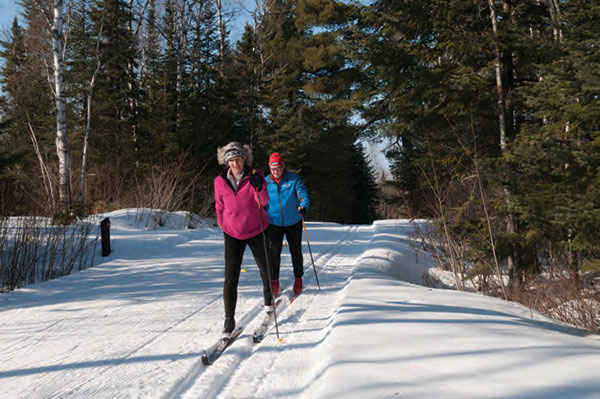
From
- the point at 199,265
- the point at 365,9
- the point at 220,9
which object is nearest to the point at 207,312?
the point at 199,265

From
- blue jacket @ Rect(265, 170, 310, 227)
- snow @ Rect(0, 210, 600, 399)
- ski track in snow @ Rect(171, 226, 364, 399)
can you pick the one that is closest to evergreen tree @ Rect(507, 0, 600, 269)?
snow @ Rect(0, 210, 600, 399)

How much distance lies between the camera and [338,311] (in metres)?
4.69

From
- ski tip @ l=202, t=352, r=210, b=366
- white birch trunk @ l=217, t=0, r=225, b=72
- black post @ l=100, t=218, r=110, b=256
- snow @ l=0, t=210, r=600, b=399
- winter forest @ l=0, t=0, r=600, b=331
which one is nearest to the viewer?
snow @ l=0, t=210, r=600, b=399

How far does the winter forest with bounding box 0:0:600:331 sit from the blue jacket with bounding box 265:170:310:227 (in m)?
1.97

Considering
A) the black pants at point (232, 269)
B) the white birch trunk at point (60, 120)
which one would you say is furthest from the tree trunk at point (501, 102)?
the white birch trunk at point (60, 120)

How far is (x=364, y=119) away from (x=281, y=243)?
2270cm

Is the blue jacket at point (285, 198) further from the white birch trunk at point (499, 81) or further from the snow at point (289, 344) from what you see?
the white birch trunk at point (499, 81)

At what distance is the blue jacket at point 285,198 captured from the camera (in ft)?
19.2

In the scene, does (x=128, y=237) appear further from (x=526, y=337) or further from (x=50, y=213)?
(x=526, y=337)

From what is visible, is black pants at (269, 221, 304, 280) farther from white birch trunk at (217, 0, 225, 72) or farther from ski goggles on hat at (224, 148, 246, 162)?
white birch trunk at (217, 0, 225, 72)

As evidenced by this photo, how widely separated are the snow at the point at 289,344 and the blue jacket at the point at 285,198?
1.11 meters

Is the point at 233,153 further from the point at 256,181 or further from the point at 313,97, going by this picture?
the point at 313,97

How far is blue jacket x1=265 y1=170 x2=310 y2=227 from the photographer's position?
230 inches

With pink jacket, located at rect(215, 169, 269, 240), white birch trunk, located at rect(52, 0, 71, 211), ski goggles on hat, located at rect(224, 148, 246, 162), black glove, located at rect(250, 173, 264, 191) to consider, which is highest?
white birch trunk, located at rect(52, 0, 71, 211)
